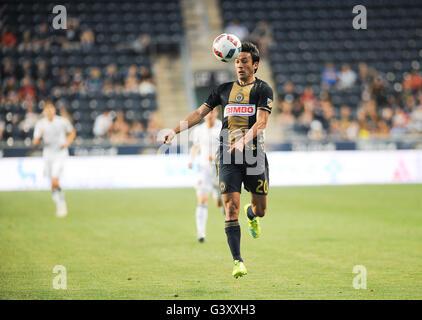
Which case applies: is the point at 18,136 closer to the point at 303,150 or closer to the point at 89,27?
the point at 89,27

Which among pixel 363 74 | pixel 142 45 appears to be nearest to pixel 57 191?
pixel 142 45

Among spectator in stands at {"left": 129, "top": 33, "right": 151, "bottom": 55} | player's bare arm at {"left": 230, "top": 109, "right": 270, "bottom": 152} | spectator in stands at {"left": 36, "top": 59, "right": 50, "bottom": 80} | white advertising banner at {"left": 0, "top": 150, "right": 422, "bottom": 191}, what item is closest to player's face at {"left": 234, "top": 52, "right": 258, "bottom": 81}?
player's bare arm at {"left": 230, "top": 109, "right": 270, "bottom": 152}

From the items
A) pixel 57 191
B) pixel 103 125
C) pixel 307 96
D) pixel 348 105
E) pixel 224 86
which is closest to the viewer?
pixel 224 86

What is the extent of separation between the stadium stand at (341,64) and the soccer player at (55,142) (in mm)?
11978

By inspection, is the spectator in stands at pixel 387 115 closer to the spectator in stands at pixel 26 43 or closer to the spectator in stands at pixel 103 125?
the spectator in stands at pixel 103 125

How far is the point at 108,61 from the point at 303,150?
9784 millimetres

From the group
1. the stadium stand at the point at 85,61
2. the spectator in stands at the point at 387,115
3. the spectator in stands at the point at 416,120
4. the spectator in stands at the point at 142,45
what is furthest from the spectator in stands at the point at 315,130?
the spectator in stands at the point at 142,45

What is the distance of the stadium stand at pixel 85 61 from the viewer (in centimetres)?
2572

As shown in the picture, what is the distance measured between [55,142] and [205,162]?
538 centimetres

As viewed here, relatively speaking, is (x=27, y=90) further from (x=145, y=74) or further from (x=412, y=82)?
(x=412, y=82)

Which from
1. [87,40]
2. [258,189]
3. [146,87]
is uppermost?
[87,40]

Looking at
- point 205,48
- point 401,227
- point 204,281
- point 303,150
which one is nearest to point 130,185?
point 303,150

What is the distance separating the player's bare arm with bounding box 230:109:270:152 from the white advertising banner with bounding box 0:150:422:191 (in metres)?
15.8

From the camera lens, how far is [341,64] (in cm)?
3189
